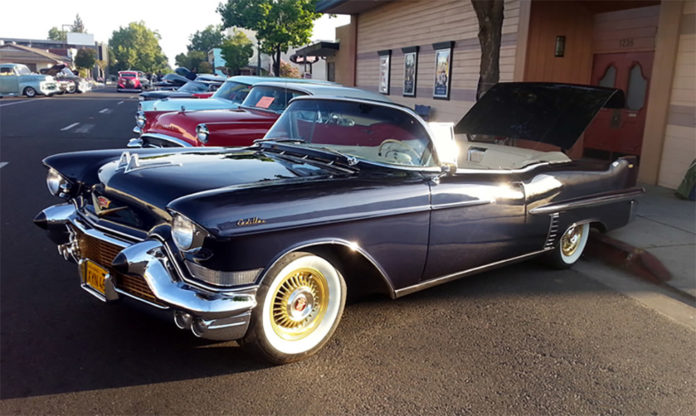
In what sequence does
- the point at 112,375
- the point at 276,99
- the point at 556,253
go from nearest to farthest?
the point at 112,375 < the point at 556,253 < the point at 276,99

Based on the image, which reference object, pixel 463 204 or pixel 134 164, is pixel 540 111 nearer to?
pixel 463 204

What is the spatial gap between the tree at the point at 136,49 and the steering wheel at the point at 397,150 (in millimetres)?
123809

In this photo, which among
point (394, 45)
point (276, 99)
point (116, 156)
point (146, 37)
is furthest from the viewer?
point (146, 37)

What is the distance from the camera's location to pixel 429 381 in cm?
296

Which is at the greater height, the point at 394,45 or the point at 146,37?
the point at 146,37

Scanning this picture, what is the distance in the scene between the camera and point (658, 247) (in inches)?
212

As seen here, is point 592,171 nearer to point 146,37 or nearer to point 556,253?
point 556,253

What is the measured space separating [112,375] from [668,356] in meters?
3.28

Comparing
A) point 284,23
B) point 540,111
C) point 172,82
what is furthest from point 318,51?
point 540,111

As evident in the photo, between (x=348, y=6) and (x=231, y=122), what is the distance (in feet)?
41.0

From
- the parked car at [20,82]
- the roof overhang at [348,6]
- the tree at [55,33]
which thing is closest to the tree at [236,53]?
the parked car at [20,82]

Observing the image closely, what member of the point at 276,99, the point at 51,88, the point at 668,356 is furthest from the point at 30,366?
the point at 51,88

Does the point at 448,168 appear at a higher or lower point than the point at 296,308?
higher

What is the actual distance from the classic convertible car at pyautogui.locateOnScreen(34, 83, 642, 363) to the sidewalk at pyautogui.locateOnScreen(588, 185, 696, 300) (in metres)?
0.82
